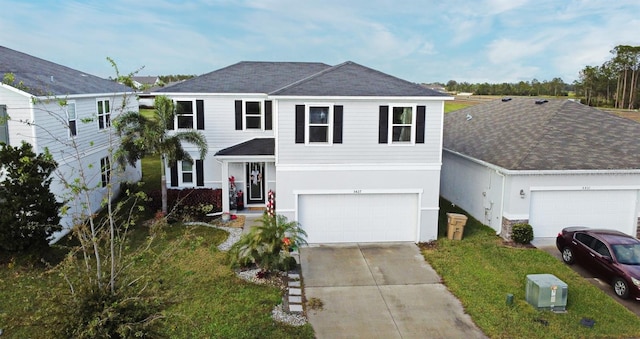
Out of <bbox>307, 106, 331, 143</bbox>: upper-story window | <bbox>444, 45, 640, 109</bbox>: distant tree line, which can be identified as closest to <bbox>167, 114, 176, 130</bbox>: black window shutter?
<bbox>307, 106, 331, 143</bbox>: upper-story window

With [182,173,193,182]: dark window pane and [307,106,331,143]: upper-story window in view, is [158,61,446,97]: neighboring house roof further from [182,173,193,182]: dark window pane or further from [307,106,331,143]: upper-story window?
[182,173,193,182]: dark window pane

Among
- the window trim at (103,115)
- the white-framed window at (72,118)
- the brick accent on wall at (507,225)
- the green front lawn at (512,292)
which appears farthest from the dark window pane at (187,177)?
the brick accent on wall at (507,225)

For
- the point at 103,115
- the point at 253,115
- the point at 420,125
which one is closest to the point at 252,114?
the point at 253,115

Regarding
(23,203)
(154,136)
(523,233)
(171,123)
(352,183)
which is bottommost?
(523,233)

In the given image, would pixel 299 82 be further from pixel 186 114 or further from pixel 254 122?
pixel 186 114

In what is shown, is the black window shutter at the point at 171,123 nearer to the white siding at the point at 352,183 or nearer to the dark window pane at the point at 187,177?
the dark window pane at the point at 187,177

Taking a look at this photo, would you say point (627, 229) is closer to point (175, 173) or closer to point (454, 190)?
point (454, 190)
